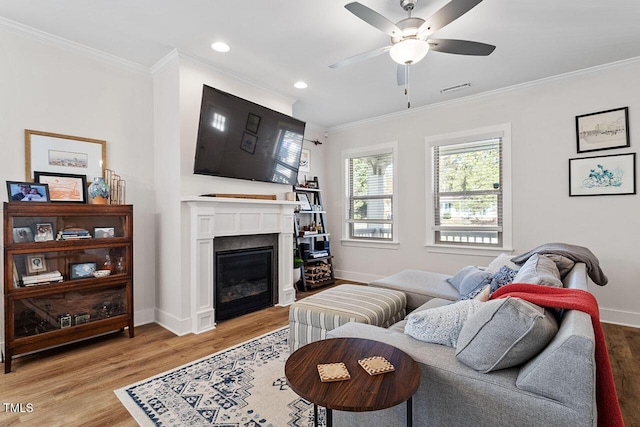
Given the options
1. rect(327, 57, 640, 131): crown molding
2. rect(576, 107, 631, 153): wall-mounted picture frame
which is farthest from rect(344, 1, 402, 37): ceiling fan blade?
rect(576, 107, 631, 153): wall-mounted picture frame

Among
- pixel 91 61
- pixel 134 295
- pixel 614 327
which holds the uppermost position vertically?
pixel 91 61

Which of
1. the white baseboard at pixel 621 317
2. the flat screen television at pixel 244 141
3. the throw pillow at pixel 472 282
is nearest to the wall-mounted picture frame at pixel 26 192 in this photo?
the flat screen television at pixel 244 141

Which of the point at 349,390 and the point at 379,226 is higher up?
the point at 379,226

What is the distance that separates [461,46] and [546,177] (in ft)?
7.58

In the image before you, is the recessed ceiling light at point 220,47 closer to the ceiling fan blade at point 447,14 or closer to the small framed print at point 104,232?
the ceiling fan blade at point 447,14

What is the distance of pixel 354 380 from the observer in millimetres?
1163

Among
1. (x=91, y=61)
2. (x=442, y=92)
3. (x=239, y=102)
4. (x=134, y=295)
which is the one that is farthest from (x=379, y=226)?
(x=91, y=61)

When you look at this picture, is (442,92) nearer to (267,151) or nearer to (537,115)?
(537,115)

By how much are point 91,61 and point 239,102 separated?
141cm

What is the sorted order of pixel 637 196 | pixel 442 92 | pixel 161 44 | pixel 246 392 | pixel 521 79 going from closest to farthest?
pixel 246 392
pixel 161 44
pixel 637 196
pixel 521 79
pixel 442 92

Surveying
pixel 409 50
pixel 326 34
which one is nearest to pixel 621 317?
pixel 409 50

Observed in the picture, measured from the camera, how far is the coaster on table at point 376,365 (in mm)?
1209

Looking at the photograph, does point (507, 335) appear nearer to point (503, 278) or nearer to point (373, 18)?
point (503, 278)

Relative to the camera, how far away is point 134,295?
3330 millimetres
